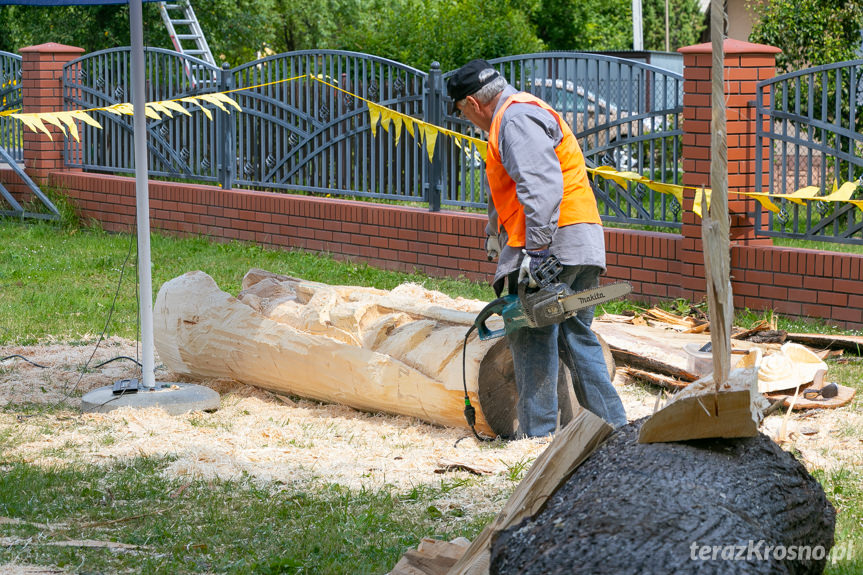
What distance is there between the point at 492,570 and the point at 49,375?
476cm

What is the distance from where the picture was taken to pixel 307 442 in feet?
17.8

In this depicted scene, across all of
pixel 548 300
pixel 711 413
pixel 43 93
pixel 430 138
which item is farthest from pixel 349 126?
pixel 711 413

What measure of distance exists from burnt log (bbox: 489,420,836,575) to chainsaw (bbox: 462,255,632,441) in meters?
1.63

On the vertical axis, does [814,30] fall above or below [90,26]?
below

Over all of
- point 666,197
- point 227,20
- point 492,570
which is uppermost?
point 227,20

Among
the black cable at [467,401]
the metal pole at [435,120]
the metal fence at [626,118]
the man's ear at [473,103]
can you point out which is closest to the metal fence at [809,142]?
the metal fence at [626,118]

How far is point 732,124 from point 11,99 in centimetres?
1023

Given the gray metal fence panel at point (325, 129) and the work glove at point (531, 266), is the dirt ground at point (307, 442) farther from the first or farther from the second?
the gray metal fence panel at point (325, 129)

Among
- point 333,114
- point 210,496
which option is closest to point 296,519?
point 210,496

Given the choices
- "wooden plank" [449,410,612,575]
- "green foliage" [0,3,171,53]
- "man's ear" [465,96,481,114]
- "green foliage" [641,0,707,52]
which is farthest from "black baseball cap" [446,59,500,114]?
"green foliage" [641,0,707,52]

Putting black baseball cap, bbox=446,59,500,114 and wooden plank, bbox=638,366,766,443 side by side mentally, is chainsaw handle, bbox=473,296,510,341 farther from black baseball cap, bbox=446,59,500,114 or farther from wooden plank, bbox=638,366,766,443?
wooden plank, bbox=638,366,766,443

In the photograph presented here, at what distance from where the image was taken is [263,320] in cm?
610

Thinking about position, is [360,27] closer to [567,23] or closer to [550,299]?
[567,23]

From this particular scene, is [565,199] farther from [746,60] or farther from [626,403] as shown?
[746,60]
